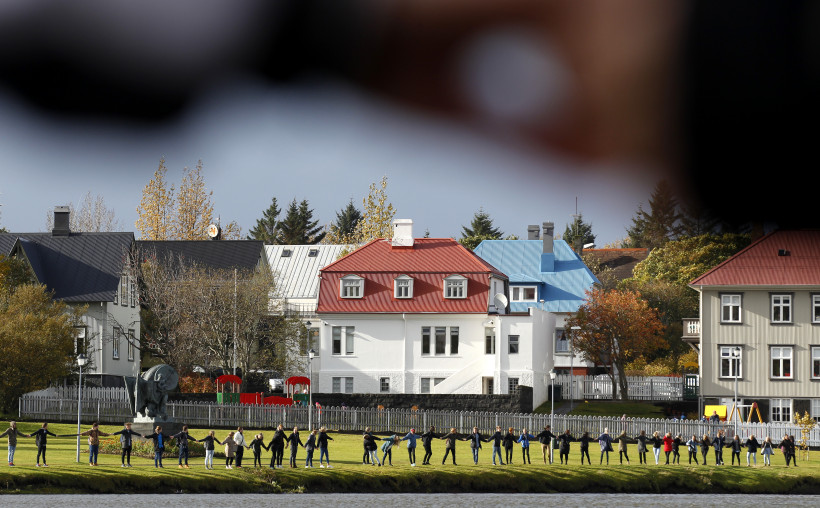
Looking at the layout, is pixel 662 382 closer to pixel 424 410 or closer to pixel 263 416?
pixel 424 410

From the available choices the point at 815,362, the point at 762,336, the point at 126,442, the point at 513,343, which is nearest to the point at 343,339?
the point at 513,343

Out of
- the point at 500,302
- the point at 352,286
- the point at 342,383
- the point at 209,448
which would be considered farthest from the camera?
the point at 500,302

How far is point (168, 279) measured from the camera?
76750 millimetres

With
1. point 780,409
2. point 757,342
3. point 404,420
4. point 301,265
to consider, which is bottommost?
point 404,420

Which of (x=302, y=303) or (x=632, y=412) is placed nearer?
(x=632, y=412)

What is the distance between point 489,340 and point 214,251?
88.5 ft

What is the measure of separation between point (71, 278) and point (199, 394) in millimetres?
19578

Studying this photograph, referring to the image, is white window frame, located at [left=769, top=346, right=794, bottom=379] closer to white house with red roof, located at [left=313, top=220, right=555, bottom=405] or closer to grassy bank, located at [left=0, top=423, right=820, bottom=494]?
white house with red roof, located at [left=313, top=220, right=555, bottom=405]

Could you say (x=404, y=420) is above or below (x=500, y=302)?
below

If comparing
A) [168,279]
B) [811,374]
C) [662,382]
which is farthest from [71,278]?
[811,374]

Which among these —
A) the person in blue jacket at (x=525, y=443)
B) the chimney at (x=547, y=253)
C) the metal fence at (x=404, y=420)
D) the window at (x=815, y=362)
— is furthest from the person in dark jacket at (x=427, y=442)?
the chimney at (x=547, y=253)

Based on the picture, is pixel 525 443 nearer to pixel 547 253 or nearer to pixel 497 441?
pixel 497 441

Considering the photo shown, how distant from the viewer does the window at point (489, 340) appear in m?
67.8

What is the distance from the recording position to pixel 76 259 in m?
74.4
